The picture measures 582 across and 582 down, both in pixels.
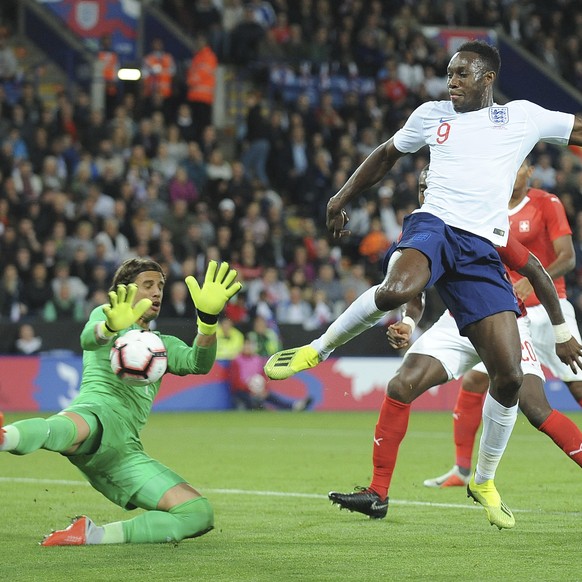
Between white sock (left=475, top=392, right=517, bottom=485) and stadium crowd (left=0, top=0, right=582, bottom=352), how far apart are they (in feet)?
32.6

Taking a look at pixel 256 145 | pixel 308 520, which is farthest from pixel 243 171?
pixel 308 520

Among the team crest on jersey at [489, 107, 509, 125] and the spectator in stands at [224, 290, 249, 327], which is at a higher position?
the team crest on jersey at [489, 107, 509, 125]

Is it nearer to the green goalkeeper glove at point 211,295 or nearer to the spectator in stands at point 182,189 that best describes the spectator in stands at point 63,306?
the spectator in stands at point 182,189

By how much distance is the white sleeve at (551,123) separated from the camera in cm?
648

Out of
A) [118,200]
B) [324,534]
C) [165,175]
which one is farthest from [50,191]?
[324,534]

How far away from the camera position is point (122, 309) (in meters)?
5.87

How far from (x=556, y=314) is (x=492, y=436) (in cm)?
75

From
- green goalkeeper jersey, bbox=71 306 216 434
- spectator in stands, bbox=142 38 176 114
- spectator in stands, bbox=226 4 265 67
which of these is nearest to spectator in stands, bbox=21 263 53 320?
spectator in stands, bbox=142 38 176 114

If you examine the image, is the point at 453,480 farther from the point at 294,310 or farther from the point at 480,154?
the point at 294,310

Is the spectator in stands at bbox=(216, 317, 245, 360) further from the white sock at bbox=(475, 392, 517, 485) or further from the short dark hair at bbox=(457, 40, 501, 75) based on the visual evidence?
the short dark hair at bbox=(457, 40, 501, 75)

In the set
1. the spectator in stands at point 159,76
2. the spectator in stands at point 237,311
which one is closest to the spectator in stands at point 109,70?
the spectator in stands at point 159,76

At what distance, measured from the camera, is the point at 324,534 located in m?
6.59

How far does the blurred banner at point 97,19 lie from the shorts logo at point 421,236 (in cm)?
1624

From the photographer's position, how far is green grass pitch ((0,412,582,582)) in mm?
5441
